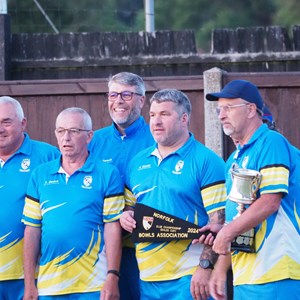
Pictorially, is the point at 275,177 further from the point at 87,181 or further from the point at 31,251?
the point at 31,251

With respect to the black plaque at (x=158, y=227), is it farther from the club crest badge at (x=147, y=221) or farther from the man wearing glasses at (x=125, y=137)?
the man wearing glasses at (x=125, y=137)

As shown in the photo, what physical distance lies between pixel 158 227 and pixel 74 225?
634 millimetres

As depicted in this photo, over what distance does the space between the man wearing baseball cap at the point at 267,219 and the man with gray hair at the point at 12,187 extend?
1.87 metres

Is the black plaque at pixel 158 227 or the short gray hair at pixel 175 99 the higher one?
the short gray hair at pixel 175 99

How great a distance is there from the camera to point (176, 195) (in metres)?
7.29

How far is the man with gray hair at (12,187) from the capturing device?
7.79 meters

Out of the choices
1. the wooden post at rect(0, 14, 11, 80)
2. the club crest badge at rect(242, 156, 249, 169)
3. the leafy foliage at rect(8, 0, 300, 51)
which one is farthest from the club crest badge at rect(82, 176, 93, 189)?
the leafy foliage at rect(8, 0, 300, 51)

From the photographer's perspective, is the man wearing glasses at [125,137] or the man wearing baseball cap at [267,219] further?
the man wearing glasses at [125,137]

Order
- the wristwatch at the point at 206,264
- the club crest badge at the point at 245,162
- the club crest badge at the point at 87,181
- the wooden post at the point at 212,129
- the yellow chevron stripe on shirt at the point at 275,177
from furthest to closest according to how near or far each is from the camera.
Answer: the wooden post at the point at 212,129
the club crest badge at the point at 87,181
the wristwatch at the point at 206,264
the club crest badge at the point at 245,162
the yellow chevron stripe on shirt at the point at 275,177

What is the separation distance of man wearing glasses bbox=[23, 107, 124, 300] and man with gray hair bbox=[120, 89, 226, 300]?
19 cm

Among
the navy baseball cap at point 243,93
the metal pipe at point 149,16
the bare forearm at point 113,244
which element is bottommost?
the bare forearm at point 113,244

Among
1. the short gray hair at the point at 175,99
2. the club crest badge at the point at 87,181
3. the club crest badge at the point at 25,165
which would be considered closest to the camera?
the short gray hair at the point at 175,99

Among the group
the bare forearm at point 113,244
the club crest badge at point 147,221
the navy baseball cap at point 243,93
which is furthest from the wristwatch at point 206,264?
the navy baseball cap at point 243,93

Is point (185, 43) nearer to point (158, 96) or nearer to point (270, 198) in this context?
point (158, 96)
